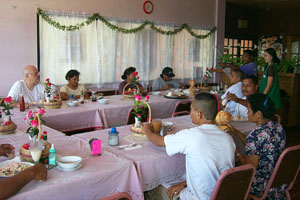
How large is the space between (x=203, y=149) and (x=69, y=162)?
84 cm

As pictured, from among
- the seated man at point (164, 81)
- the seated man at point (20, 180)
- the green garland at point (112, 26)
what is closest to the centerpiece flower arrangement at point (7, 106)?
the seated man at point (20, 180)

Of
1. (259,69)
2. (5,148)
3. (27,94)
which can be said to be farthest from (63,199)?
(259,69)

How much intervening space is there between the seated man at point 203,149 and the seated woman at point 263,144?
41cm

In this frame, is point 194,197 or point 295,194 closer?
point 194,197

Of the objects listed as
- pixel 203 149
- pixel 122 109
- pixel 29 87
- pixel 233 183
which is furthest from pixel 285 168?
pixel 29 87

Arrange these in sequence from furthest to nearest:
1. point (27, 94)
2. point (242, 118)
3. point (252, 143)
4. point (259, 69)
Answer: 1. point (259, 69)
2. point (27, 94)
3. point (242, 118)
4. point (252, 143)

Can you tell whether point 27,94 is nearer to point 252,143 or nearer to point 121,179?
point 121,179

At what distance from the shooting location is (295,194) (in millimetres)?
3572

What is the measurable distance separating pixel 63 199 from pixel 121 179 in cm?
40

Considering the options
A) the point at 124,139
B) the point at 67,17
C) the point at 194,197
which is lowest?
the point at 194,197

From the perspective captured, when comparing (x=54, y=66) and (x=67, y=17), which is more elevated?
(x=67, y=17)

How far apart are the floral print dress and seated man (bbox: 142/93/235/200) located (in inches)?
16.7

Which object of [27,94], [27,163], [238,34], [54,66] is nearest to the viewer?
[27,163]

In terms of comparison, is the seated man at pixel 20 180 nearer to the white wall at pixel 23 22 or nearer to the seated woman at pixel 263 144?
the seated woman at pixel 263 144
